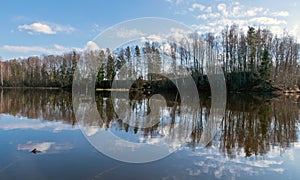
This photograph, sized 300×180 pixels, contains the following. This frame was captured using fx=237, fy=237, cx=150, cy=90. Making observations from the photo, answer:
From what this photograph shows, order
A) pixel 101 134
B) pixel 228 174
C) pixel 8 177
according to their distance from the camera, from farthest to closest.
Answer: pixel 101 134
pixel 228 174
pixel 8 177

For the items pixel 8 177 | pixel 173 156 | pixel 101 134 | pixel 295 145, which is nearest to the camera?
pixel 8 177

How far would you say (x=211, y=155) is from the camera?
561 centimetres

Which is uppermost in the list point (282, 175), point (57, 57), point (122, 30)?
point (57, 57)

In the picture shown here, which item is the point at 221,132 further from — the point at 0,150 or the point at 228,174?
the point at 0,150

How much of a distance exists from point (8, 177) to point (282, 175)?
16.5ft

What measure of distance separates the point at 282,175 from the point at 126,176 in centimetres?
294

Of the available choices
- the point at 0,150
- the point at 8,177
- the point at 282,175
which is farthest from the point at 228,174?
the point at 0,150

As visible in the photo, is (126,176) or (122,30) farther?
(122,30)

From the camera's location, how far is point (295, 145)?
Result: 21.5 ft

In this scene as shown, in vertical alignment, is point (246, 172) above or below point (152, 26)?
below

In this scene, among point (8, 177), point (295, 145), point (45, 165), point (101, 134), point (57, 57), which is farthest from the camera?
point (57, 57)

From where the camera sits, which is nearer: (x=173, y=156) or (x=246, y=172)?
(x=246, y=172)

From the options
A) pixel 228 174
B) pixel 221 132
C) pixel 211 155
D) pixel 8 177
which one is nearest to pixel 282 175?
pixel 228 174

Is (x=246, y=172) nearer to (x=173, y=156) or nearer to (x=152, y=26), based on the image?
(x=173, y=156)
